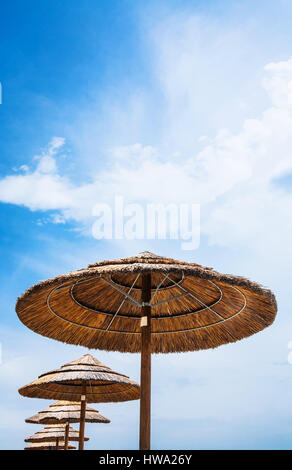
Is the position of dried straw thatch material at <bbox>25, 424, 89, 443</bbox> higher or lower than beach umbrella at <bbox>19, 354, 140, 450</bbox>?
lower

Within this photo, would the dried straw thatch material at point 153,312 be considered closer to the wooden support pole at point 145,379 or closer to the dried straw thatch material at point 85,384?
the wooden support pole at point 145,379

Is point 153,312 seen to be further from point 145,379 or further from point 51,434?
point 51,434

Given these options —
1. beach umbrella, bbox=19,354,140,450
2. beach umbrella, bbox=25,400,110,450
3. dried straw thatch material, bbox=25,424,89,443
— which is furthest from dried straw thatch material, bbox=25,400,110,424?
dried straw thatch material, bbox=25,424,89,443

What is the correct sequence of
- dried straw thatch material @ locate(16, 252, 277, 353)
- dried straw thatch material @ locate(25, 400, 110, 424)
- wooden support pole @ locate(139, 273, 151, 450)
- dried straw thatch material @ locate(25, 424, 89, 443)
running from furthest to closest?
1. dried straw thatch material @ locate(25, 424, 89, 443)
2. dried straw thatch material @ locate(25, 400, 110, 424)
3. dried straw thatch material @ locate(16, 252, 277, 353)
4. wooden support pole @ locate(139, 273, 151, 450)

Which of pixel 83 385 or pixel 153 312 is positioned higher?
pixel 153 312

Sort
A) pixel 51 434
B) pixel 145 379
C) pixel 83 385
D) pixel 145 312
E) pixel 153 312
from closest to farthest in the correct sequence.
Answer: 1. pixel 145 379
2. pixel 145 312
3. pixel 153 312
4. pixel 83 385
5. pixel 51 434

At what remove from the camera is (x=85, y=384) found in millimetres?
8422

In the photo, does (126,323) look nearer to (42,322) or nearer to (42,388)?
(42,322)

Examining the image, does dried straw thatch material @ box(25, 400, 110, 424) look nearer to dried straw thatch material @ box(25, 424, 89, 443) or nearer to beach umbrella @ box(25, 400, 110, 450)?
beach umbrella @ box(25, 400, 110, 450)

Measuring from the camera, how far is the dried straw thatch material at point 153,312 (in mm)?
4816

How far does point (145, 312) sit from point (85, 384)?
4529 millimetres

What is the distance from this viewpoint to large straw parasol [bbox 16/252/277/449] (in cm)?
437

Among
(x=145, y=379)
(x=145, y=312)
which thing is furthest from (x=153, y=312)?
(x=145, y=379)
